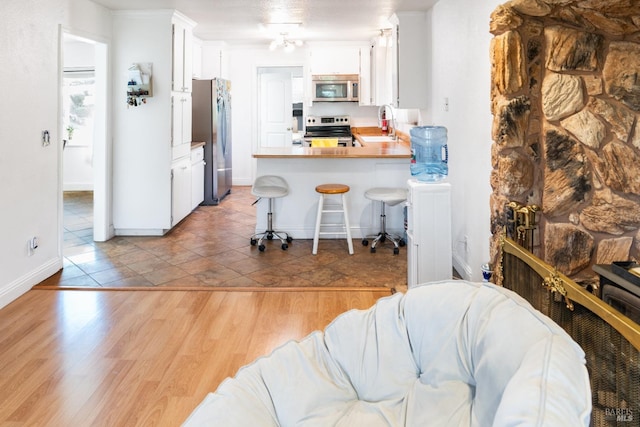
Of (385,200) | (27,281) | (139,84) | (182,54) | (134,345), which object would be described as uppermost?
(182,54)

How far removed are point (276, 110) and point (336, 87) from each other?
1.37 m

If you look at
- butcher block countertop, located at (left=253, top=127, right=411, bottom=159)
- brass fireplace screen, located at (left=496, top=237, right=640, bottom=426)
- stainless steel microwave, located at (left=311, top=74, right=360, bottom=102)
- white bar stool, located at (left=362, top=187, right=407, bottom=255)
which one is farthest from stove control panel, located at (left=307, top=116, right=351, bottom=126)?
brass fireplace screen, located at (left=496, top=237, right=640, bottom=426)

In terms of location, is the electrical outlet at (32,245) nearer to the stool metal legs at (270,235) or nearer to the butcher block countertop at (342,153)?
the stool metal legs at (270,235)

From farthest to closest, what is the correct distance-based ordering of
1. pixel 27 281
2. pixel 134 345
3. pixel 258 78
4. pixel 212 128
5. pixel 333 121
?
pixel 258 78
pixel 333 121
pixel 212 128
pixel 27 281
pixel 134 345

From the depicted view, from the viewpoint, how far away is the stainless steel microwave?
25.5 ft

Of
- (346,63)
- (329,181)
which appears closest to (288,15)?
(329,181)

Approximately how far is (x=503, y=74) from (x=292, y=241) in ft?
10.9

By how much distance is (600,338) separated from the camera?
172 centimetres

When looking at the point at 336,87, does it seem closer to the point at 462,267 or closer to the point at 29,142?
the point at 462,267

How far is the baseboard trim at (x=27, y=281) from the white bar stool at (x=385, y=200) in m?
2.90

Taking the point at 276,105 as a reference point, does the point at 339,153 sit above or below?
below

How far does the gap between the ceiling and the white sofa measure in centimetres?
417

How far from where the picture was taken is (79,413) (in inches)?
86.2

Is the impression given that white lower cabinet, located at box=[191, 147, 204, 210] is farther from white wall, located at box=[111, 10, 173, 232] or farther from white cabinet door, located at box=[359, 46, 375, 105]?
white cabinet door, located at box=[359, 46, 375, 105]
